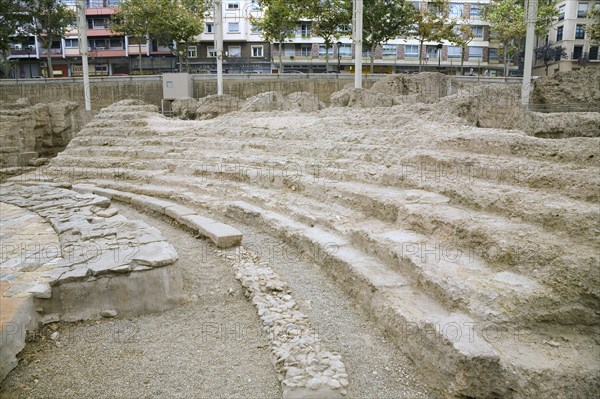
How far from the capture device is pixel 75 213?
280 inches

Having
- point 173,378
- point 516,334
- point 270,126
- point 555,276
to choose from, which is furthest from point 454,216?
point 270,126

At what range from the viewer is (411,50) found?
42.6 meters

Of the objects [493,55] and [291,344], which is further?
[493,55]

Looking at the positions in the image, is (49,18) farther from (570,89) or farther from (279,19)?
(570,89)

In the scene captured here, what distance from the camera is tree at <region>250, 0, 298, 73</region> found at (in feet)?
94.4

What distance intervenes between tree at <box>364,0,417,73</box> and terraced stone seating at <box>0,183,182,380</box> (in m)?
25.0

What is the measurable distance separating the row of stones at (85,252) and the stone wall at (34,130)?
8387mm

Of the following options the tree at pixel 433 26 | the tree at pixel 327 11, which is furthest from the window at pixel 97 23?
the tree at pixel 433 26

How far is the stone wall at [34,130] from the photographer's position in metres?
14.3

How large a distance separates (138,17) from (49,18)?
18.6 ft

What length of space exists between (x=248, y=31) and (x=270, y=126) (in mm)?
36014

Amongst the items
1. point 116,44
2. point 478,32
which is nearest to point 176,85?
point 116,44

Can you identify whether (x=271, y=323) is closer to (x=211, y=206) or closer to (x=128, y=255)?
(x=128, y=255)

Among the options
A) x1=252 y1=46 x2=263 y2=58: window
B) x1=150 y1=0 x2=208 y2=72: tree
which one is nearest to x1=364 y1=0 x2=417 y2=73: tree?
x1=150 y1=0 x2=208 y2=72: tree
